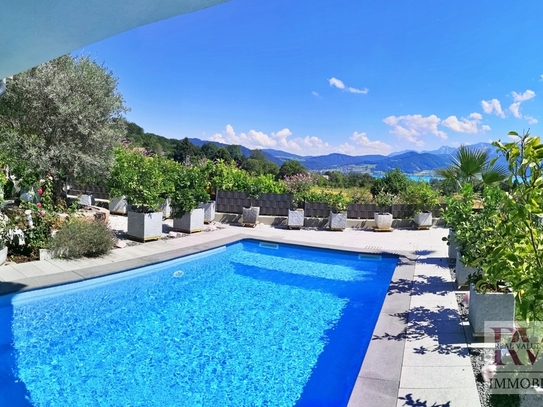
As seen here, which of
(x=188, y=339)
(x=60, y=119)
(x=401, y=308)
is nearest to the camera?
(x=188, y=339)

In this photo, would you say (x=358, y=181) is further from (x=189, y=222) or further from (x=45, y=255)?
(x=45, y=255)

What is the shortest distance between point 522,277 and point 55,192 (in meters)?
12.2

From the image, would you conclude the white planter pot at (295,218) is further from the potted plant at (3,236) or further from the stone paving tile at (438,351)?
the stone paving tile at (438,351)

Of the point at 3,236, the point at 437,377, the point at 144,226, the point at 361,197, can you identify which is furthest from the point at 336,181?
the point at 437,377

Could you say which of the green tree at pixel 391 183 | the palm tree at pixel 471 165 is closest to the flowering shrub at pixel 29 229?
the palm tree at pixel 471 165

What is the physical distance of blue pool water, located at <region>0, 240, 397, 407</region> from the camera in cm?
380

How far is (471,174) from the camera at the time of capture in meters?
8.90

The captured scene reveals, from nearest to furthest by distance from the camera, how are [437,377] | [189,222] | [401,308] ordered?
[437,377]
[401,308]
[189,222]

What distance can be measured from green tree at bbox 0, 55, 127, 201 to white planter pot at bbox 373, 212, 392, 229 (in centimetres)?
945

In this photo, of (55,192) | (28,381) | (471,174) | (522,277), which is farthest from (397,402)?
(55,192)

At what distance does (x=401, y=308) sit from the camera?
545 centimetres

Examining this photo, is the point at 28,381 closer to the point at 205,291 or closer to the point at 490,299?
the point at 205,291

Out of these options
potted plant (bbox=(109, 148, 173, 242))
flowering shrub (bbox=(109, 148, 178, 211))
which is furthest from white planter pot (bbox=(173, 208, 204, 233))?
potted plant (bbox=(109, 148, 173, 242))

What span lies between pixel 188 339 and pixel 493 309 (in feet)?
12.8
